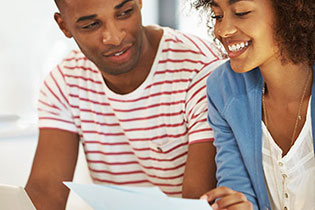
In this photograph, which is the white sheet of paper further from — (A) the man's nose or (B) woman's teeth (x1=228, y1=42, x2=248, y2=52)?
(A) the man's nose

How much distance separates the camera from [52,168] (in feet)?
5.94

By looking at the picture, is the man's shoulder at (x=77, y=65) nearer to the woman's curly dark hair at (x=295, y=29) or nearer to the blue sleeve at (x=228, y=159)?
the blue sleeve at (x=228, y=159)

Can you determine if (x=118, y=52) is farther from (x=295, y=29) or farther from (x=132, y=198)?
(x=132, y=198)

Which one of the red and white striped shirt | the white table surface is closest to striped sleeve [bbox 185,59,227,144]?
the red and white striped shirt

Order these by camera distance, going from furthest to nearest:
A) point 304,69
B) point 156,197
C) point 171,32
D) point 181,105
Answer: point 171,32
point 181,105
point 304,69
point 156,197

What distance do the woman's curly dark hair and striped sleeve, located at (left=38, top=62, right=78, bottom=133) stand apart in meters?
0.77

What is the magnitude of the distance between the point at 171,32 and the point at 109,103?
0.29 metres

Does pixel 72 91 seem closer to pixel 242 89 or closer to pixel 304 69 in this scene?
pixel 242 89

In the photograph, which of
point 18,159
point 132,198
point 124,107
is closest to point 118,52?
point 124,107

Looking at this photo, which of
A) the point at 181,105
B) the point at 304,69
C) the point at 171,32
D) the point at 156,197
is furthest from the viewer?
the point at 171,32

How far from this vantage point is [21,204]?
1.03 metres

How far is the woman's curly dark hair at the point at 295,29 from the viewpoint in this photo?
4.22 ft

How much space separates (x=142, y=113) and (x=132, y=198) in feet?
2.48

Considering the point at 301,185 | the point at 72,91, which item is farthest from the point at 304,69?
the point at 72,91
